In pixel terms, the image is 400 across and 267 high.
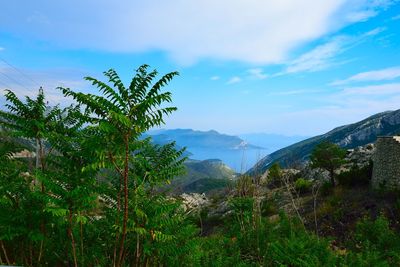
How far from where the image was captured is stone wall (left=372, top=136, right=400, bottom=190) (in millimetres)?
21953

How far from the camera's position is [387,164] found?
22.5 m

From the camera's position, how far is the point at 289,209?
2477 centimetres

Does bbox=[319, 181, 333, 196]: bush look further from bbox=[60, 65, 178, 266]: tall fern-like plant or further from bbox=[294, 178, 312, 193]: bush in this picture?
bbox=[60, 65, 178, 266]: tall fern-like plant

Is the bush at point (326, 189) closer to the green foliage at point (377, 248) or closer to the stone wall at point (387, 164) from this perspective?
the stone wall at point (387, 164)

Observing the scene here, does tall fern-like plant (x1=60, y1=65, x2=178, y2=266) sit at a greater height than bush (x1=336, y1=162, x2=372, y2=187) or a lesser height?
greater

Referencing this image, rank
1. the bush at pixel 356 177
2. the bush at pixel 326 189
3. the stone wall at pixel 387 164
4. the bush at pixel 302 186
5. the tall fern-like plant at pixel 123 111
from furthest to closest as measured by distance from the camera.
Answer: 1. the bush at pixel 302 186
2. the bush at pixel 326 189
3. the bush at pixel 356 177
4. the stone wall at pixel 387 164
5. the tall fern-like plant at pixel 123 111

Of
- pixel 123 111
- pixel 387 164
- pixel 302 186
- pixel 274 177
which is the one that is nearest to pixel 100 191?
pixel 123 111

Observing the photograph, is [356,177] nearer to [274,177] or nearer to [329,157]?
[329,157]

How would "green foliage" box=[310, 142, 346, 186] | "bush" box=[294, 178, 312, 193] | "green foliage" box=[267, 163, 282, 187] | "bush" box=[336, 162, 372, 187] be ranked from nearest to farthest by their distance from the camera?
"bush" box=[336, 162, 372, 187] → "green foliage" box=[310, 142, 346, 186] → "bush" box=[294, 178, 312, 193] → "green foliage" box=[267, 163, 282, 187]

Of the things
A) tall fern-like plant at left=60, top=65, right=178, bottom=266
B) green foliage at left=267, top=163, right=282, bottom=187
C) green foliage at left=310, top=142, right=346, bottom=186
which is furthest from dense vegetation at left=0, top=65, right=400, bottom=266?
green foliage at left=267, top=163, right=282, bottom=187

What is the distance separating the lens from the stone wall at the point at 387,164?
2195 centimetres

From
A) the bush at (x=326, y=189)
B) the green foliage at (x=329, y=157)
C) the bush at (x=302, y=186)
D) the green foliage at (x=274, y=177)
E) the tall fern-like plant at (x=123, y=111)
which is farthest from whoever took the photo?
the green foliage at (x=274, y=177)

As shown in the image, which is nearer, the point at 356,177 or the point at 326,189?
the point at 356,177

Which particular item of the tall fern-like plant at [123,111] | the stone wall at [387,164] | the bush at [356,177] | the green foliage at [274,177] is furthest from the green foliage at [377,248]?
the green foliage at [274,177]
